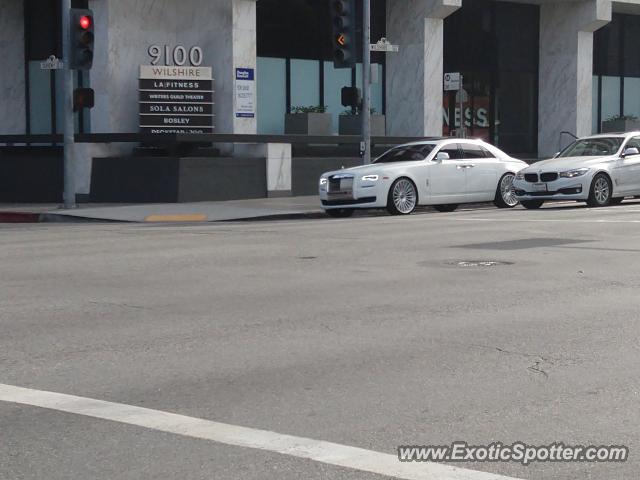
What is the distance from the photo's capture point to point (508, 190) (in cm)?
2633

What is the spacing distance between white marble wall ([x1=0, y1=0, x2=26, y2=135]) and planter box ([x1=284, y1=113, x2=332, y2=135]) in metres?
7.69

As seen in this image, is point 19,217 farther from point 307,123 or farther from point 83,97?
point 307,123

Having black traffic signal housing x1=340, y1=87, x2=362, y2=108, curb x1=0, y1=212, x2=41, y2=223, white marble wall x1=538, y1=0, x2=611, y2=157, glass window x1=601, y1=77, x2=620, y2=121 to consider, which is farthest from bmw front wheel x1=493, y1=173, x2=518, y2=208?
glass window x1=601, y1=77, x2=620, y2=121

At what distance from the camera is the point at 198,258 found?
1492 centimetres

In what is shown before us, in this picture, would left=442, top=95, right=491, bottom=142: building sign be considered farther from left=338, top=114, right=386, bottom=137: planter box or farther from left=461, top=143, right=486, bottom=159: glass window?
left=461, top=143, right=486, bottom=159: glass window

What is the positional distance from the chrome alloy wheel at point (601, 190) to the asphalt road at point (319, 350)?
8.67 metres

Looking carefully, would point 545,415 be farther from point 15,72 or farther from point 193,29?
point 15,72

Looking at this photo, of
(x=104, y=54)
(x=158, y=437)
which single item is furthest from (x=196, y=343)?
(x=104, y=54)

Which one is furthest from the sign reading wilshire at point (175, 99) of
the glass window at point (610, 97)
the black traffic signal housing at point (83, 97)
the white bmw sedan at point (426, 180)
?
the glass window at point (610, 97)

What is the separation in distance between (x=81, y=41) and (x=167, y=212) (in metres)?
4.05

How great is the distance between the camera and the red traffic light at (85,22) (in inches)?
992

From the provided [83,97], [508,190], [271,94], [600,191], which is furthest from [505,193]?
[271,94]

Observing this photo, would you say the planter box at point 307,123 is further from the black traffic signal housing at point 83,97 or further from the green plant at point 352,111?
the black traffic signal housing at point 83,97

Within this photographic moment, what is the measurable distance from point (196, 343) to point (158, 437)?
8.96ft
